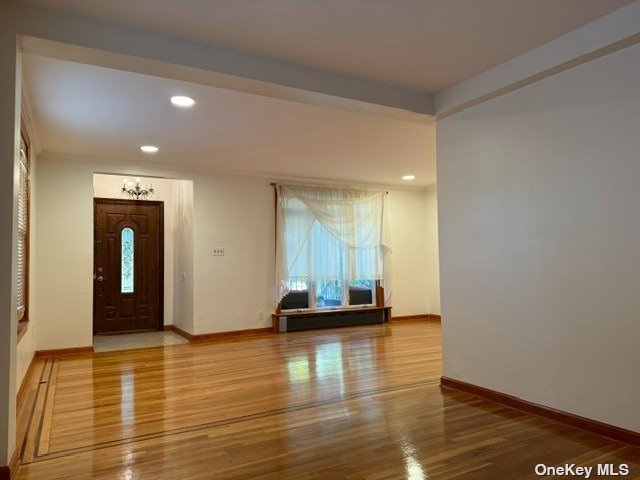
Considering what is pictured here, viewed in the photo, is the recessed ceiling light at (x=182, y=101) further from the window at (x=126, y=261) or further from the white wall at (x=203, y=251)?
the window at (x=126, y=261)

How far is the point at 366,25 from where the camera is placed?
2795mm

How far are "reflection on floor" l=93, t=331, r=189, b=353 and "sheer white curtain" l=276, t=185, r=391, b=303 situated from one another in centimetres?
182

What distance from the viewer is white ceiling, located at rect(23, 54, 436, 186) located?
143 inches

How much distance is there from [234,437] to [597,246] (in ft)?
9.00

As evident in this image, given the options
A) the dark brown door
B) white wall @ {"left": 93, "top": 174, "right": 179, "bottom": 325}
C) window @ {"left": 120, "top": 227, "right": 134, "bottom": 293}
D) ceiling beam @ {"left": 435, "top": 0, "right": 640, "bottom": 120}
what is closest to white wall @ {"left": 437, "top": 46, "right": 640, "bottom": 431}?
ceiling beam @ {"left": 435, "top": 0, "right": 640, "bottom": 120}

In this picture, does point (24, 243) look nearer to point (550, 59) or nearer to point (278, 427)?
point (278, 427)

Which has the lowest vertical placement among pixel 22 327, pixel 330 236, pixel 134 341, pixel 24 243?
pixel 134 341

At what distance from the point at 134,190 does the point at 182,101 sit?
4.32 m

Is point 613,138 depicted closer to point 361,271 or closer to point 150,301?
point 361,271

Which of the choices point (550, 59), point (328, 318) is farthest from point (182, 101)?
point (328, 318)

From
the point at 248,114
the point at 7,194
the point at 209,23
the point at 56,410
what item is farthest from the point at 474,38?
the point at 56,410

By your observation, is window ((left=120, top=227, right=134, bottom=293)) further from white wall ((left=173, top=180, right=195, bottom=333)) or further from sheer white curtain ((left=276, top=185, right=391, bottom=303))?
sheer white curtain ((left=276, top=185, right=391, bottom=303))

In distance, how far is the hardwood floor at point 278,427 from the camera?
2523 mm

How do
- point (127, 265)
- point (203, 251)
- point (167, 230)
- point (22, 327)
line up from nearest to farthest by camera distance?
point (22, 327) < point (203, 251) < point (127, 265) < point (167, 230)
